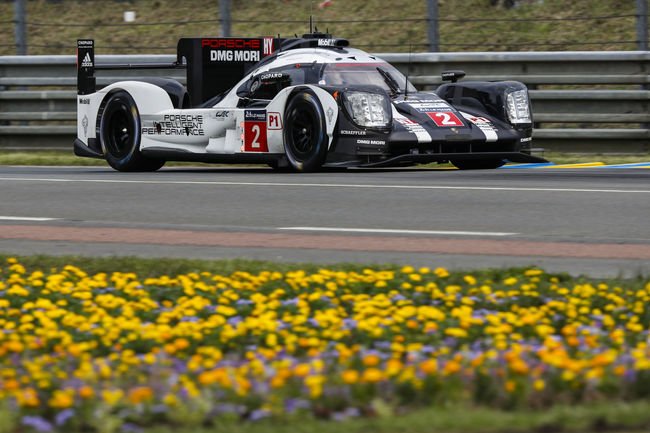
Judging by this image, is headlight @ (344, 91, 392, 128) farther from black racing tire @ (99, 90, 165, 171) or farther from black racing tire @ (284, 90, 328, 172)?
black racing tire @ (99, 90, 165, 171)

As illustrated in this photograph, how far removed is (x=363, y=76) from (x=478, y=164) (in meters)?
1.54

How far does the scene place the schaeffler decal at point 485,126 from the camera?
43.9 feet

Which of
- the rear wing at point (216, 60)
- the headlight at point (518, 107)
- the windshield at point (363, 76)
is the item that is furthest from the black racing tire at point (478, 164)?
the rear wing at point (216, 60)

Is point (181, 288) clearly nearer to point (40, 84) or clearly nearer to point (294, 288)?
point (294, 288)

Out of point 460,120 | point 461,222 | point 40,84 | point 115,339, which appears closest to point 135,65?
point 40,84

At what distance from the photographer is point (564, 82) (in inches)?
618

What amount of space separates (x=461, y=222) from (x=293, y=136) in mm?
4388

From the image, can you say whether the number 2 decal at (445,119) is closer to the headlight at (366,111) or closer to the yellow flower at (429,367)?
the headlight at (366,111)

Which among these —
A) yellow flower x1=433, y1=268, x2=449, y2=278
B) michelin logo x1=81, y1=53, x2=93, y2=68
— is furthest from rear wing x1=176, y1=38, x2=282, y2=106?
yellow flower x1=433, y1=268, x2=449, y2=278

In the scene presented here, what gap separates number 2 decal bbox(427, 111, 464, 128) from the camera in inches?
520

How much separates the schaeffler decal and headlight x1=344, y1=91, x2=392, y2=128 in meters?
0.90

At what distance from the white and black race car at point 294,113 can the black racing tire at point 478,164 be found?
0.05 ft

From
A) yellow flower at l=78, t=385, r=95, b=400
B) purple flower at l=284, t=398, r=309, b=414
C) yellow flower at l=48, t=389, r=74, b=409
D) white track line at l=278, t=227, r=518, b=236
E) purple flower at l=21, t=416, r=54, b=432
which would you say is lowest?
purple flower at l=21, t=416, r=54, b=432

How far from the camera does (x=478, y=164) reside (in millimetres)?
14375
